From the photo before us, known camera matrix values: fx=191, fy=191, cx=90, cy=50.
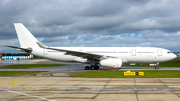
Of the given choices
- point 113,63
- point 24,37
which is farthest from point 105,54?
point 24,37

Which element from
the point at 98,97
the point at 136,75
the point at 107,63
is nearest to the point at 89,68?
the point at 107,63

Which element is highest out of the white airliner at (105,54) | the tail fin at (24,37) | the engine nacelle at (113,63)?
the tail fin at (24,37)

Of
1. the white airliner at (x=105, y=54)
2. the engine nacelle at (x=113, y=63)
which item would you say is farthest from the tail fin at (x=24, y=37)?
the engine nacelle at (x=113, y=63)

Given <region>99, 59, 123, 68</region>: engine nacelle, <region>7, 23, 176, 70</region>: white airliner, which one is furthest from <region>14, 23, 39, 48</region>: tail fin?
<region>99, 59, 123, 68</region>: engine nacelle

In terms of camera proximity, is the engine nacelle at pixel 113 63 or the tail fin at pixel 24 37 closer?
the engine nacelle at pixel 113 63

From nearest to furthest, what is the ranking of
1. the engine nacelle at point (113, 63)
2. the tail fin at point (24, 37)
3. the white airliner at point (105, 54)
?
1. the engine nacelle at point (113, 63)
2. the white airliner at point (105, 54)
3. the tail fin at point (24, 37)

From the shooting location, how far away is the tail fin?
3638cm

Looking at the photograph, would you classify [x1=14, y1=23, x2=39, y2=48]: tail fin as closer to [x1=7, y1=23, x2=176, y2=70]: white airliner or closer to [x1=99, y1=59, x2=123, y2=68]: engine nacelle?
[x1=7, y1=23, x2=176, y2=70]: white airliner

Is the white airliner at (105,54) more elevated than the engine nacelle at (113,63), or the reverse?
the white airliner at (105,54)

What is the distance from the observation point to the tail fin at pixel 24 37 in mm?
36375

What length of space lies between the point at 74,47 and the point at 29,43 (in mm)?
8582

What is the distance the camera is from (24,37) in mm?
36375

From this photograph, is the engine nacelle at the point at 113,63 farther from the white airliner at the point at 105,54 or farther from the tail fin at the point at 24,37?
the tail fin at the point at 24,37

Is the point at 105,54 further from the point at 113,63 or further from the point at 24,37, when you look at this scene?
the point at 24,37
